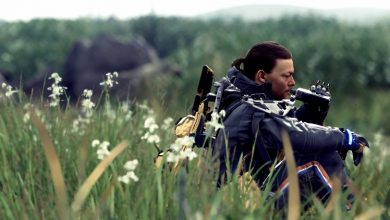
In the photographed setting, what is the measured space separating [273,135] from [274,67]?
61 cm

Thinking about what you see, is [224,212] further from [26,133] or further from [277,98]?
[26,133]

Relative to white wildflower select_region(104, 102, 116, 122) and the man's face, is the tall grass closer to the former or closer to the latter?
white wildflower select_region(104, 102, 116, 122)

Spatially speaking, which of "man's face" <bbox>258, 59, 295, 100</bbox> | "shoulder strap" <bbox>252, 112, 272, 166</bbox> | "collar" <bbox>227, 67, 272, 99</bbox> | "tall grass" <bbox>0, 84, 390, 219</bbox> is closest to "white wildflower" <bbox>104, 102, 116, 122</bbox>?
"tall grass" <bbox>0, 84, 390, 219</bbox>

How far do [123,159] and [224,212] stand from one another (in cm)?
162

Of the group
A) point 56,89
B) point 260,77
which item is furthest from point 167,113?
point 260,77

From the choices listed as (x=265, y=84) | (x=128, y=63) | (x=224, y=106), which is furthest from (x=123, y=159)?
(x=128, y=63)

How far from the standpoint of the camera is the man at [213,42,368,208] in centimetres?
380

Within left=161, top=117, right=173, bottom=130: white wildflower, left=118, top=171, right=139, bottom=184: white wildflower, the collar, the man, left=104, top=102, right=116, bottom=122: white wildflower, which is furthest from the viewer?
left=104, top=102, right=116, bottom=122: white wildflower

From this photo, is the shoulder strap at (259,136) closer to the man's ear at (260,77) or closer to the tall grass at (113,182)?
the tall grass at (113,182)

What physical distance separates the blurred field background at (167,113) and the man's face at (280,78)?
1.97ft

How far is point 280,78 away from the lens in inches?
168

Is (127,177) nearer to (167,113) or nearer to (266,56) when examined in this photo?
(266,56)

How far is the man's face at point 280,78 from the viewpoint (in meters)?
4.25

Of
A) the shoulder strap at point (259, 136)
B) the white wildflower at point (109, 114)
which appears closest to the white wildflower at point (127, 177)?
the shoulder strap at point (259, 136)
